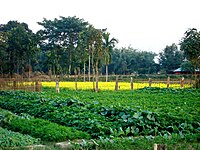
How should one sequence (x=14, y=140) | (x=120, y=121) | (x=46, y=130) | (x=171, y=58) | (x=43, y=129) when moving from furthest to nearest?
Result: (x=171, y=58)
(x=120, y=121)
(x=43, y=129)
(x=46, y=130)
(x=14, y=140)

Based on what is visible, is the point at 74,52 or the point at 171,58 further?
the point at 171,58

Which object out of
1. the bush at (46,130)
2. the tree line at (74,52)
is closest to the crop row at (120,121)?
the bush at (46,130)

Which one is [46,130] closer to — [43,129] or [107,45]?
[43,129]

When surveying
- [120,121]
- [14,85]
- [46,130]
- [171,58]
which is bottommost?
[46,130]

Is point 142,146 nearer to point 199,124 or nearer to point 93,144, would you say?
point 93,144

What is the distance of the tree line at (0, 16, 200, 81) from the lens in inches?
1609

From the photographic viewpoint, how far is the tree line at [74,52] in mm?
40875

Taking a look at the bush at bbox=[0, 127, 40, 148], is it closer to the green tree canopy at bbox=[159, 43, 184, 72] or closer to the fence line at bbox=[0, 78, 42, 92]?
the fence line at bbox=[0, 78, 42, 92]

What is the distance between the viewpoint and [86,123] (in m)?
7.81

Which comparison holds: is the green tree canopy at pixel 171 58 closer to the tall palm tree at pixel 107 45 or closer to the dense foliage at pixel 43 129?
the tall palm tree at pixel 107 45

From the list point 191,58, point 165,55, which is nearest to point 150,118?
point 191,58

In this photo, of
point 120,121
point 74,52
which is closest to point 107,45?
point 74,52

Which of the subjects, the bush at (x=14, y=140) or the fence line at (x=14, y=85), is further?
the fence line at (x=14, y=85)

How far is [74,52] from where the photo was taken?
53.6 meters
